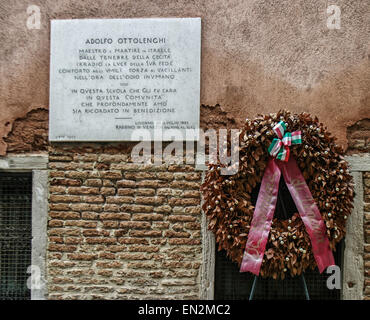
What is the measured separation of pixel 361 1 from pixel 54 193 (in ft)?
11.6

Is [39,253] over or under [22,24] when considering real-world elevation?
under

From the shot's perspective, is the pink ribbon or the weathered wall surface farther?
the weathered wall surface

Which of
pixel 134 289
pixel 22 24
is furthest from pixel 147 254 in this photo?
pixel 22 24

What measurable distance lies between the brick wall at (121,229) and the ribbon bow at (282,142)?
793 millimetres

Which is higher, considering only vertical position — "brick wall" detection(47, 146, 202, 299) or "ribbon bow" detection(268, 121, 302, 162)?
"ribbon bow" detection(268, 121, 302, 162)

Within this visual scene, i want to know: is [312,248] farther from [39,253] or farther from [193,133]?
[39,253]

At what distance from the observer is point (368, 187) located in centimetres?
424

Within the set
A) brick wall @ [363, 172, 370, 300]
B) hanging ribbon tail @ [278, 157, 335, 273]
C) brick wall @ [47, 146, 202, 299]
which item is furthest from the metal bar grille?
brick wall @ [363, 172, 370, 300]

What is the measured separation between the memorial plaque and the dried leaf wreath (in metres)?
0.69

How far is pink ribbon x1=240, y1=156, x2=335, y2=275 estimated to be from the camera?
3.91 meters

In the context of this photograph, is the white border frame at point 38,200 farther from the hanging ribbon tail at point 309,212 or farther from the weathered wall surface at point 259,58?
the hanging ribbon tail at point 309,212

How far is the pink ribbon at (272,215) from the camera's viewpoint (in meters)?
3.91

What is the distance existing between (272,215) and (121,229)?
1.46 m

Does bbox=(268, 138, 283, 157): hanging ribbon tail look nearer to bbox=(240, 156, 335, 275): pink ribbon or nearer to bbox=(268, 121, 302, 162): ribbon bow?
bbox=(268, 121, 302, 162): ribbon bow
